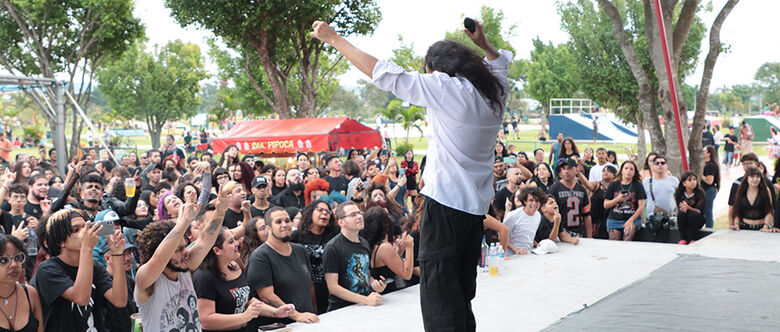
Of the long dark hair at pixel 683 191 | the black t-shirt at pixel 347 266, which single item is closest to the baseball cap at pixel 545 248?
the black t-shirt at pixel 347 266

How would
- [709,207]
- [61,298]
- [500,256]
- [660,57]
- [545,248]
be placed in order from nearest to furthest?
1. [61,298]
2. [500,256]
3. [545,248]
4. [709,207]
5. [660,57]

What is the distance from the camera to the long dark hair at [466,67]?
2746 mm

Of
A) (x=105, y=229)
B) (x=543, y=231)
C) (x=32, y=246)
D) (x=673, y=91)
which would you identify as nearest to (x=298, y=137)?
(x=673, y=91)

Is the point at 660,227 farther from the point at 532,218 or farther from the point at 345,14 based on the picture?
the point at 345,14

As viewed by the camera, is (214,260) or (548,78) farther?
(548,78)

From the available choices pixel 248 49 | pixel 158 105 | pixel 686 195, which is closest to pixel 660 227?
pixel 686 195

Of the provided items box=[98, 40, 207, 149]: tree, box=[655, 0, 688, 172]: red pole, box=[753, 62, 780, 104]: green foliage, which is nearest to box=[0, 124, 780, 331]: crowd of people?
box=[655, 0, 688, 172]: red pole

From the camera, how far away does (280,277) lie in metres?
4.92

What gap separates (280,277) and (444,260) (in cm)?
235

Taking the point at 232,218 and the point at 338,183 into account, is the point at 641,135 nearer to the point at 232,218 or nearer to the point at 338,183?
the point at 338,183

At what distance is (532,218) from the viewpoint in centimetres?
730

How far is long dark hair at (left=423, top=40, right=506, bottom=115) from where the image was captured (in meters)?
2.75

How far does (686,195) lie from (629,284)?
3.80m

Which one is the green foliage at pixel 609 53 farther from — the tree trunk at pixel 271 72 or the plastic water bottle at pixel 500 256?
the plastic water bottle at pixel 500 256
